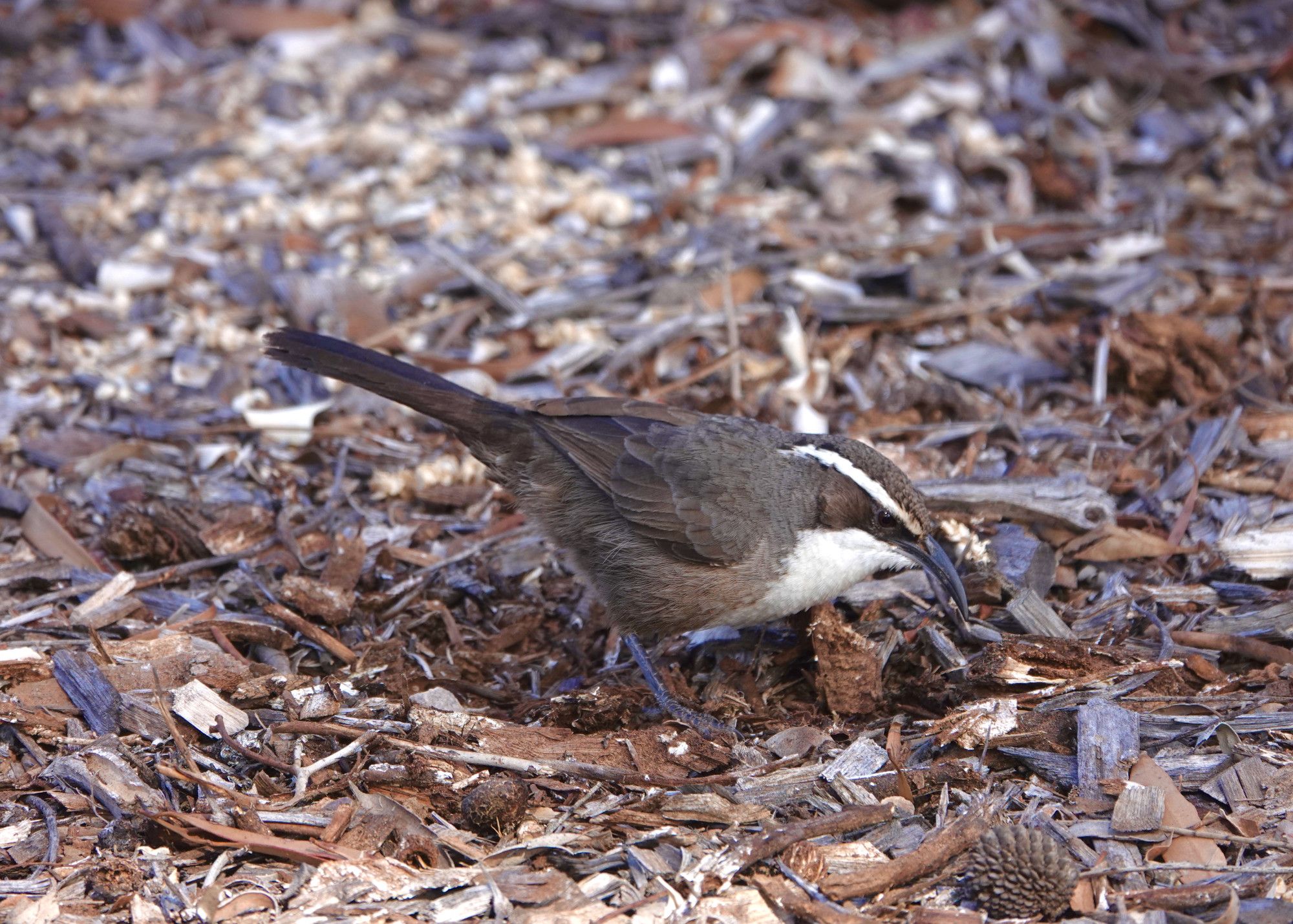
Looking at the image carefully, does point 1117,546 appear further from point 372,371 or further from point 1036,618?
point 372,371

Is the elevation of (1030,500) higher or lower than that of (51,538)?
lower

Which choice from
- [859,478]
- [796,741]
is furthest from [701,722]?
[859,478]

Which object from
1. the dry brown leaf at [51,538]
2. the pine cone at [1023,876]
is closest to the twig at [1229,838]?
the pine cone at [1023,876]

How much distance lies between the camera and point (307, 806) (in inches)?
166

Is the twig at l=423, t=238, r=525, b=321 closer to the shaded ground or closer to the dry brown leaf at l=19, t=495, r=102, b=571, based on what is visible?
the shaded ground

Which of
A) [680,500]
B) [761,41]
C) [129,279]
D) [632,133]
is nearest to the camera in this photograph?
[680,500]

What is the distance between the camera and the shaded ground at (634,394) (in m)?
4.07

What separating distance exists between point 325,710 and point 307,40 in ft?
21.6

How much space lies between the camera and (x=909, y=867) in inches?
152

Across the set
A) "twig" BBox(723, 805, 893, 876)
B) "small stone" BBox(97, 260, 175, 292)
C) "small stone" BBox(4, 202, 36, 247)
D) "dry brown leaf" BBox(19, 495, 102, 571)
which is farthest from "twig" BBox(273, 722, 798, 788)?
"small stone" BBox(4, 202, 36, 247)

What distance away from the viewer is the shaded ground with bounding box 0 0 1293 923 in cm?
407

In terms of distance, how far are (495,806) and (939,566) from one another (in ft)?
6.28

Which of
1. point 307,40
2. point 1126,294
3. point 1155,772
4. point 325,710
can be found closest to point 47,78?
point 307,40

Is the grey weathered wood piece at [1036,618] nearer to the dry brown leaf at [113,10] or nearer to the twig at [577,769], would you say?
the twig at [577,769]
